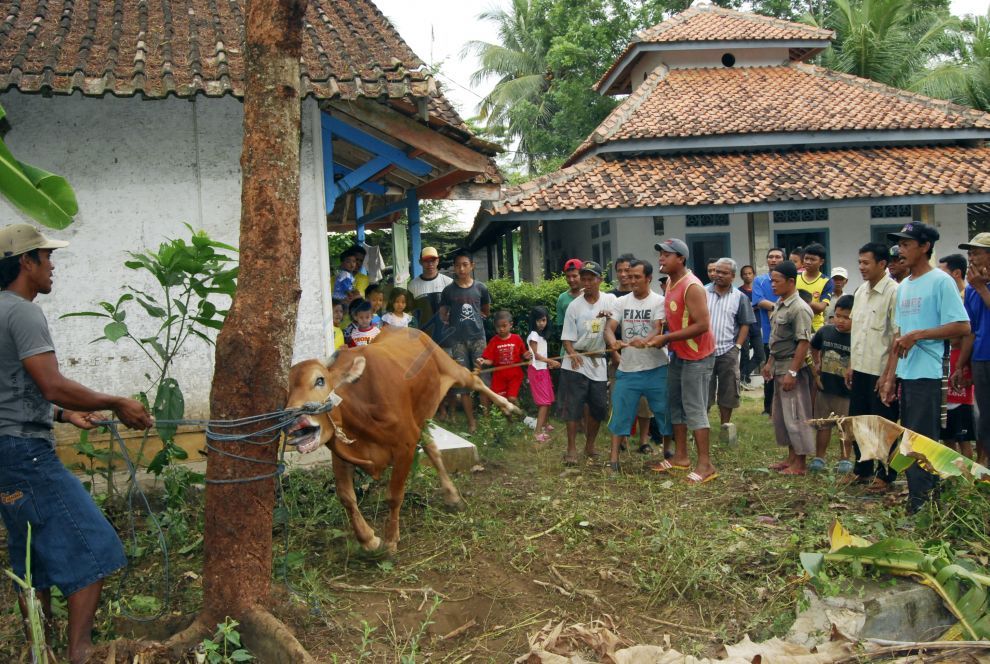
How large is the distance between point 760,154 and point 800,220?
5.66 ft

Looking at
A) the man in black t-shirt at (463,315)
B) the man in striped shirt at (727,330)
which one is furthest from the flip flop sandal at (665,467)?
the man in black t-shirt at (463,315)

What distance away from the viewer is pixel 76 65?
642 centimetres

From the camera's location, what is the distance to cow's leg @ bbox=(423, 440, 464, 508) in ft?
20.3

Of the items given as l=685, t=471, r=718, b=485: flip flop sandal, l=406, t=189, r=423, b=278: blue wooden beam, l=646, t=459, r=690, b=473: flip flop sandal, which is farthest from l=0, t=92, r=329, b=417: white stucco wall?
l=685, t=471, r=718, b=485: flip flop sandal

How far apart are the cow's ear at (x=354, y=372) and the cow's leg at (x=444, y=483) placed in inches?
59.3

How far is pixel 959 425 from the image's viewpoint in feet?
21.4

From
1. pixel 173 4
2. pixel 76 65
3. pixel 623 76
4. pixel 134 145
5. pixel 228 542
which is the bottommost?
pixel 228 542

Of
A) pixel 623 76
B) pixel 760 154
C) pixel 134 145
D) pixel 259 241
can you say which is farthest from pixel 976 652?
pixel 623 76

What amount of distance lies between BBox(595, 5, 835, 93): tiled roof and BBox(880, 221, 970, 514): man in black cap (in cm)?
1485

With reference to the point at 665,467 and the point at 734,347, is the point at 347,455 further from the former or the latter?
the point at 734,347

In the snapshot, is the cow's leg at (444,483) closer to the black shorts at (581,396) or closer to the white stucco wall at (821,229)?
the black shorts at (581,396)

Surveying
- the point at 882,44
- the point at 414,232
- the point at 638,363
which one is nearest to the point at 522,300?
the point at 414,232

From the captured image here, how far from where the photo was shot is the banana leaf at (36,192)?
323 centimetres

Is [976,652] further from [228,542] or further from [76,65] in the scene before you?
[76,65]
